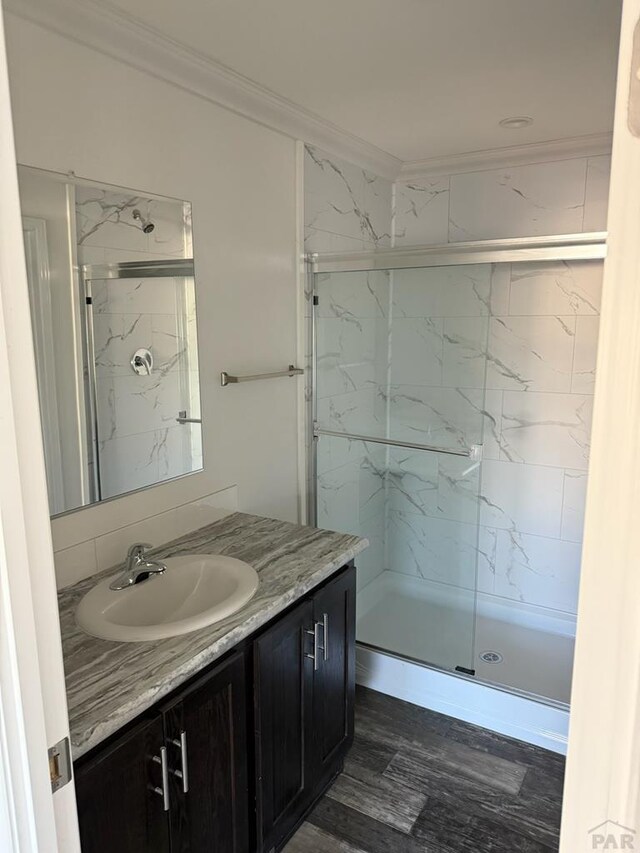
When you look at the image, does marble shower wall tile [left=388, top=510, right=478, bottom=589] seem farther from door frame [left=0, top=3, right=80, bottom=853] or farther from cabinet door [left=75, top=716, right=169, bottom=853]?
door frame [left=0, top=3, right=80, bottom=853]

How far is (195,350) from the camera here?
2127 millimetres

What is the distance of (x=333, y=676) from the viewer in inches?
80.1

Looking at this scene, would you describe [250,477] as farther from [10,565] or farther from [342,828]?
[10,565]

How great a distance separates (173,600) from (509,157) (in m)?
2.55

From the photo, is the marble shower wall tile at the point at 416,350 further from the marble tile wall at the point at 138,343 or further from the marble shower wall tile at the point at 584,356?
the marble tile wall at the point at 138,343

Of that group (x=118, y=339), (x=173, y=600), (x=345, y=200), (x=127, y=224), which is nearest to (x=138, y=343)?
(x=118, y=339)

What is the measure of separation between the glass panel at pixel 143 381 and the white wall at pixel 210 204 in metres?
0.07

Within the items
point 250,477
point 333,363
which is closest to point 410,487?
point 333,363

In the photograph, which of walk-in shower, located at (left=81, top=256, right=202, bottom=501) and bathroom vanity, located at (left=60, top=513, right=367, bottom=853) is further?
walk-in shower, located at (left=81, top=256, right=202, bottom=501)

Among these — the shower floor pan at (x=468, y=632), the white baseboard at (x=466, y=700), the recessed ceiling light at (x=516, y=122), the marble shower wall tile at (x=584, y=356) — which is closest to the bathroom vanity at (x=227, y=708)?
the white baseboard at (x=466, y=700)

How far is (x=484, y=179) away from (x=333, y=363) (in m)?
1.24

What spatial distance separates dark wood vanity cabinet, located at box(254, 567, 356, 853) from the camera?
66.8 inches

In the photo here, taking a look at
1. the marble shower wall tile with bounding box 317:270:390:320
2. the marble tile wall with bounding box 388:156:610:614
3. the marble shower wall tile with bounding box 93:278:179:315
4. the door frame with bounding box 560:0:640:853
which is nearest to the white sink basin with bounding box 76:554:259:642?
the marble shower wall tile with bounding box 93:278:179:315

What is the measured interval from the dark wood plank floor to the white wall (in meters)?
1.02
